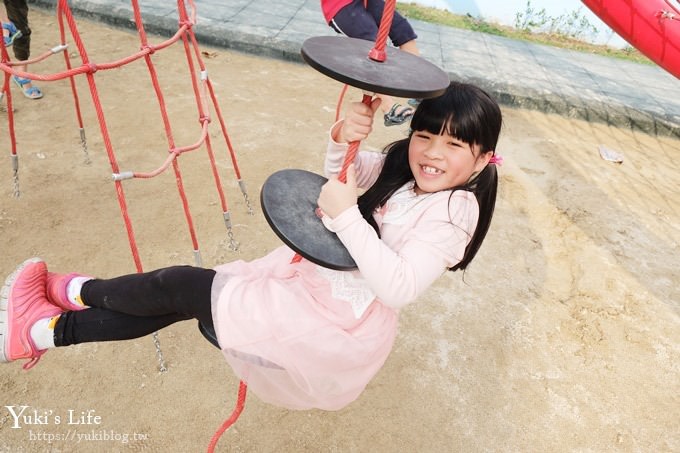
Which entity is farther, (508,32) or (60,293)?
(508,32)

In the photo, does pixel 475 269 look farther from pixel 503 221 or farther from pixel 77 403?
pixel 77 403

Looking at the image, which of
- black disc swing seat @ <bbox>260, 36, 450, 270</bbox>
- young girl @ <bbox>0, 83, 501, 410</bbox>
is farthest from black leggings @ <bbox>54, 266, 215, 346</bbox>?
black disc swing seat @ <bbox>260, 36, 450, 270</bbox>

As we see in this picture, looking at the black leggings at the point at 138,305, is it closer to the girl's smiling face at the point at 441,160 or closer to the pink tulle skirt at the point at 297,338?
the pink tulle skirt at the point at 297,338

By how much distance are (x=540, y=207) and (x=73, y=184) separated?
274cm

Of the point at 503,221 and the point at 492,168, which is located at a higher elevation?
the point at 492,168

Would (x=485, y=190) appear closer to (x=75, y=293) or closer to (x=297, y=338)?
(x=297, y=338)

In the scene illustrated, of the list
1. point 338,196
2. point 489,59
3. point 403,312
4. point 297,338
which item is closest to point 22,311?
point 297,338

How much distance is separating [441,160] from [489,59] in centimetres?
455

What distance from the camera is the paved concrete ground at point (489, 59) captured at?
14.7 feet

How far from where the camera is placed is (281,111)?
3.62 m

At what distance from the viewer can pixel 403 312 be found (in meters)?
2.15

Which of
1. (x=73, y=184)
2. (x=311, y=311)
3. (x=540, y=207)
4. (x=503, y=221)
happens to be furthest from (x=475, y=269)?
(x=73, y=184)

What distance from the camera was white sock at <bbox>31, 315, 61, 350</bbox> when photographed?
1300mm

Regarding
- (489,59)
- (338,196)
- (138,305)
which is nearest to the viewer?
(338,196)
